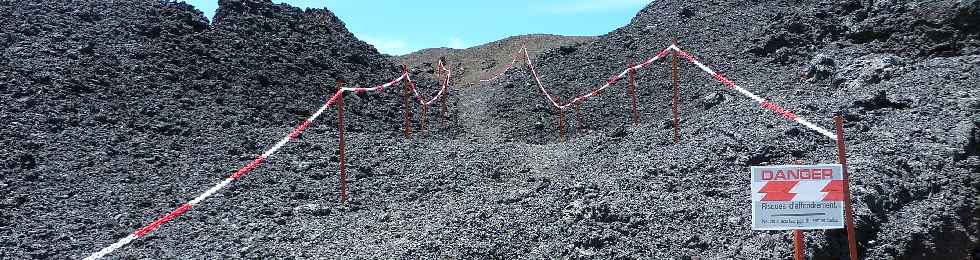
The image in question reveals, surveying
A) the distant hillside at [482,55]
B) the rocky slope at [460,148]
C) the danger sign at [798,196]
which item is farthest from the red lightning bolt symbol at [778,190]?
the distant hillside at [482,55]

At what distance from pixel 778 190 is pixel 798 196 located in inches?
4.4

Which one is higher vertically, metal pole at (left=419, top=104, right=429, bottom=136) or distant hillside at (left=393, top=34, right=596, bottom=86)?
distant hillside at (left=393, top=34, right=596, bottom=86)

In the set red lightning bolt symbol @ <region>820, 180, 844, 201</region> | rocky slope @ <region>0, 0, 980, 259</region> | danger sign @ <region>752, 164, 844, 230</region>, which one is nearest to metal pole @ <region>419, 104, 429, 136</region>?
rocky slope @ <region>0, 0, 980, 259</region>

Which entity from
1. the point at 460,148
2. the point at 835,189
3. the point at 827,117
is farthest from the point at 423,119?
the point at 835,189

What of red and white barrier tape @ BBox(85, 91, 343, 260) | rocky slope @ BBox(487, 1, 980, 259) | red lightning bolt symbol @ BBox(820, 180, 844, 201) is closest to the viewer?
red lightning bolt symbol @ BBox(820, 180, 844, 201)

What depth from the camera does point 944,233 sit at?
5.45 metres

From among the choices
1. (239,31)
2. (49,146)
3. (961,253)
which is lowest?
(961,253)

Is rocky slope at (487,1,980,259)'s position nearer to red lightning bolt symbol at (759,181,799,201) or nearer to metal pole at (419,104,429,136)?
red lightning bolt symbol at (759,181,799,201)

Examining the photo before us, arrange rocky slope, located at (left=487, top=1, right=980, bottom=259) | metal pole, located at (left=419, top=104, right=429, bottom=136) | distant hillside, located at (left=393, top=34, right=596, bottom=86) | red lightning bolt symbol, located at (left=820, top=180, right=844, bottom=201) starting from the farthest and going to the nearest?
distant hillside, located at (left=393, top=34, right=596, bottom=86) → metal pole, located at (left=419, top=104, right=429, bottom=136) → rocky slope, located at (left=487, top=1, right=980, bottom=259) → red lightning bolt symbol, located at (left=820, top=180, right=844, bottom=201)

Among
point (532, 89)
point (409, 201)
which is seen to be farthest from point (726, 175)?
point (532, 89)

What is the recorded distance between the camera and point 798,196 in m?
4.30

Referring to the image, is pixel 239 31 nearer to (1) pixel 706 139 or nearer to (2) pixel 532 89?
(2) pixel 532 89

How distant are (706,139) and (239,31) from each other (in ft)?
33.2

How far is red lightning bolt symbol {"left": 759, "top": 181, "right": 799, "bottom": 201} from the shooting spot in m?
4.30
